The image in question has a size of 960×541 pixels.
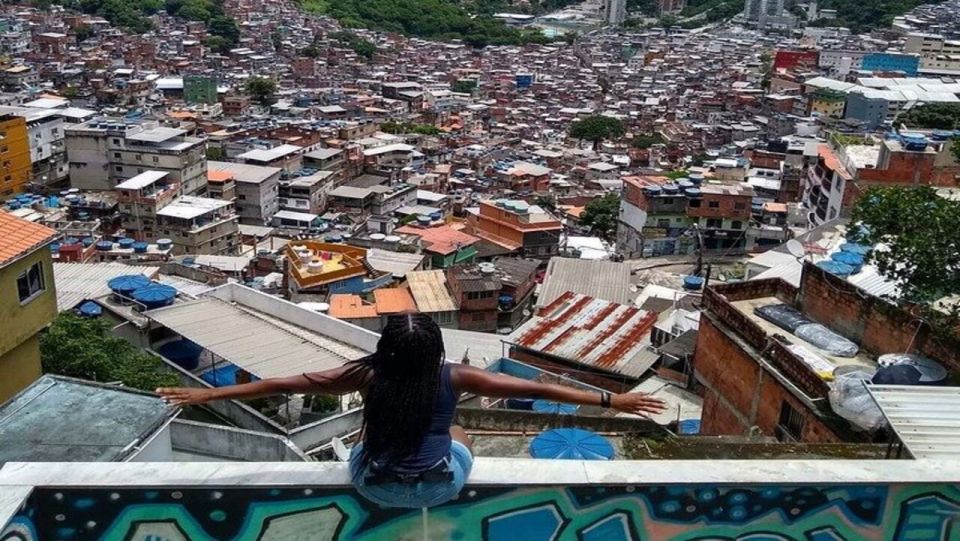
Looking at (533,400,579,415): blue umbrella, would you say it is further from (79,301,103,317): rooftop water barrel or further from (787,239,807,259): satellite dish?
(787,239,807,259): satellite dish

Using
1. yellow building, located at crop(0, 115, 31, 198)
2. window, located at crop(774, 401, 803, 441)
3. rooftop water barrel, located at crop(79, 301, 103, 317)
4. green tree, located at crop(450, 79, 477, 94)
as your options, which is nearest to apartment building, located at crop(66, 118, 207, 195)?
yellow building, located at crop(0, 115, 31, 198)

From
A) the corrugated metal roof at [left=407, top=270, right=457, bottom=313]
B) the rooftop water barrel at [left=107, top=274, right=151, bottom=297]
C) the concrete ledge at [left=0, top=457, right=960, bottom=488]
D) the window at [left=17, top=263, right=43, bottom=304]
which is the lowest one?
the corrugated metal roof at [left=407, top=270, right=457, bottom=313]

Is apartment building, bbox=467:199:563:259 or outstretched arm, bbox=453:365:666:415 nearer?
outstretched arm, bbox=453:365:666:415

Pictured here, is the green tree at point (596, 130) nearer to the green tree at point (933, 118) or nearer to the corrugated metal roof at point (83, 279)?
the green tree at point (933, 118)

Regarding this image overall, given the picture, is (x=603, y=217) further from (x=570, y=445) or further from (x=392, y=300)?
(x=570, y=445)

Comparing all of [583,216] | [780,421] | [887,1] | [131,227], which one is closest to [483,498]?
[780,421]

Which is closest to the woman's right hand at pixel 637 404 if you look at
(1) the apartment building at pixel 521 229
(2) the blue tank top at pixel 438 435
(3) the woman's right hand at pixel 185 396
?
(2) the blue tank top at pixel 438 435
